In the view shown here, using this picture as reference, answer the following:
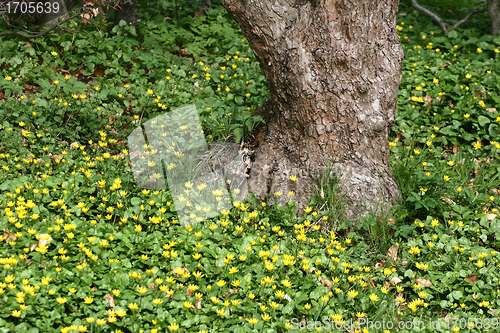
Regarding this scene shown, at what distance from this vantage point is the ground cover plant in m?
2.51

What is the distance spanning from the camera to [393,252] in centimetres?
322

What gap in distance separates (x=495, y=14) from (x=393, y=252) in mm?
4407

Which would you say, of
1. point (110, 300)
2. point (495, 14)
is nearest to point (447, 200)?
point (110, 300)

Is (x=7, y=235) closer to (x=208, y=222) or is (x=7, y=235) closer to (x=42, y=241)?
(x=42, y=241)

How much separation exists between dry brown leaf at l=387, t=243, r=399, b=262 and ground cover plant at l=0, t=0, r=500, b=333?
11 millimetres

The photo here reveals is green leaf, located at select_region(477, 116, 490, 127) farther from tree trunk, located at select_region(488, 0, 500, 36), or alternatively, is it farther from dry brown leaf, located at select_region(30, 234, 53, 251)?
dry brown leaf, located at select_region(30, 234, 53, 251)

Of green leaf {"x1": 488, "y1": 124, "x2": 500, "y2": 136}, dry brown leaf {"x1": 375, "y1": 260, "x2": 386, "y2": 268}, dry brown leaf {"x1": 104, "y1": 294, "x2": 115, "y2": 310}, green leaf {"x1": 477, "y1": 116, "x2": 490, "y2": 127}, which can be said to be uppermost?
green leaf {"x1": 477, "y1": 116, "x2": 490, "y2": 127}

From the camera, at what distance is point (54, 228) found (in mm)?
2863

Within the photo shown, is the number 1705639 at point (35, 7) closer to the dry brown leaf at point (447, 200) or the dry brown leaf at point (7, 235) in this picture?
the dry brown leaf at point (7, 235)

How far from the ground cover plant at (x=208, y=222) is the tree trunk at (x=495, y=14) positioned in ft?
3.30

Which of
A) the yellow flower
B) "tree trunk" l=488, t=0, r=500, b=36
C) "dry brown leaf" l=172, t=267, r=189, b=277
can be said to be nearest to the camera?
the yellow flower

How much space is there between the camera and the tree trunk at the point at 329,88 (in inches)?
127

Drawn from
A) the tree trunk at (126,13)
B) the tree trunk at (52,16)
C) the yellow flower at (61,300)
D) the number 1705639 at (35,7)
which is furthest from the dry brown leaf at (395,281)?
the number 1705639 at (35,7)

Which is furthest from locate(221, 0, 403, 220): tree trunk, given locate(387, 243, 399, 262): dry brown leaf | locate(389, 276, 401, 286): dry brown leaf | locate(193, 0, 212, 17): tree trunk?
locate(193, 0, 212, 17): tree trunk
